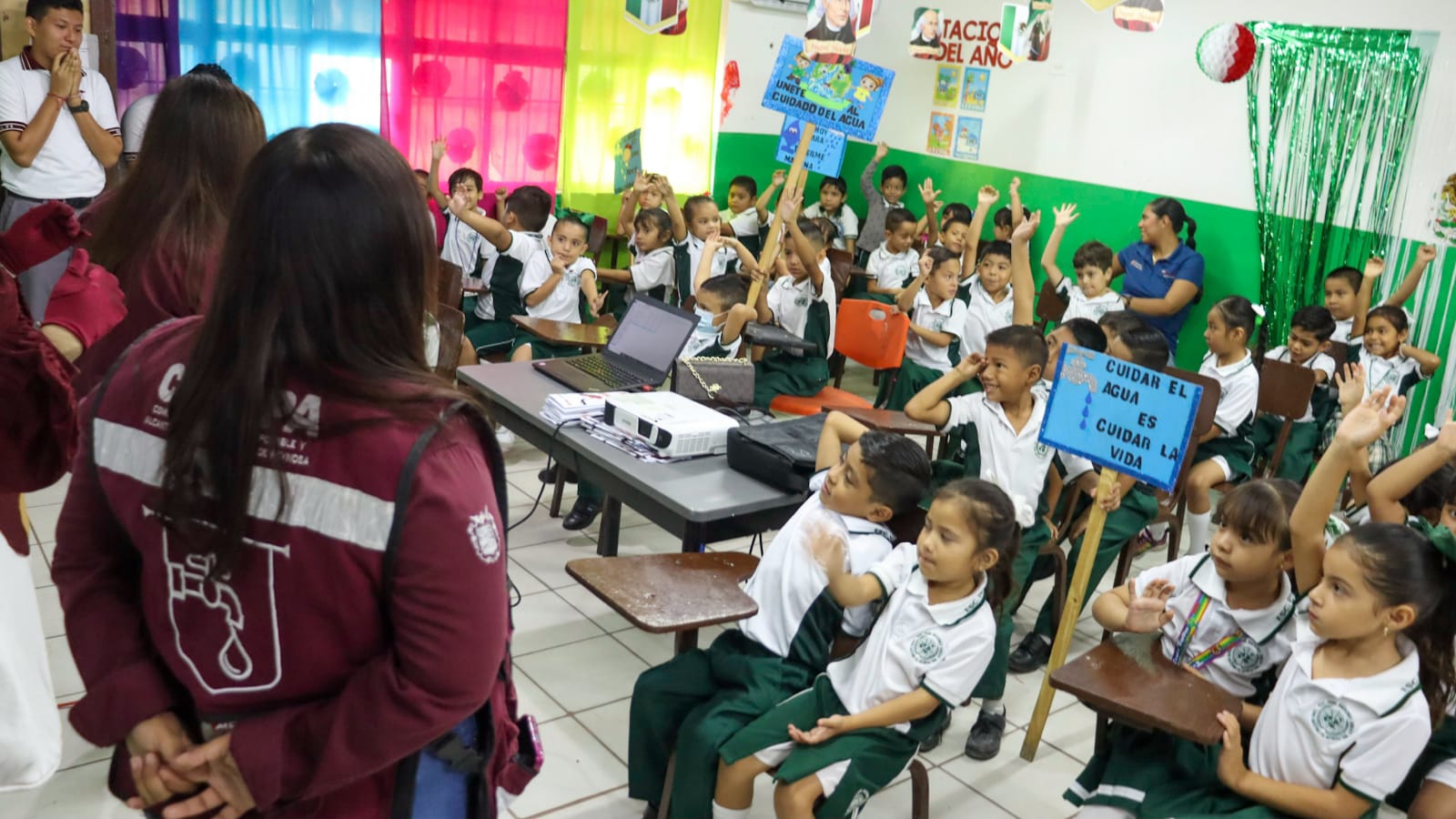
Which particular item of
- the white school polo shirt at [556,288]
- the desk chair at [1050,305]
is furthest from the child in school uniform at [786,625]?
the desk chair at [1050,305]

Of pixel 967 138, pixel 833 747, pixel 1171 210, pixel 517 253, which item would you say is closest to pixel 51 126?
pixel 517 253

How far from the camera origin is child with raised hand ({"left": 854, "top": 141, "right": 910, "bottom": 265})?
7.94 meters

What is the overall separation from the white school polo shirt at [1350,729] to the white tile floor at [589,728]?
844mm

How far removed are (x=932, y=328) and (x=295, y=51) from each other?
13.3ft

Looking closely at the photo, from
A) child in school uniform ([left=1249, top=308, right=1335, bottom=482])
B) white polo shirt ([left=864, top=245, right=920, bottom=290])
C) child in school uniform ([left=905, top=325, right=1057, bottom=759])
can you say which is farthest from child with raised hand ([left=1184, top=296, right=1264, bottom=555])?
white polo shirt ([left=864, top=245, right=920, bottom=290])

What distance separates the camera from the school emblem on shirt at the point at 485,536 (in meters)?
1.06

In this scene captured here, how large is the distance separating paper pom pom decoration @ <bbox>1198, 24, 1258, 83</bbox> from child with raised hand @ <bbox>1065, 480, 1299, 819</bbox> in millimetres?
3738

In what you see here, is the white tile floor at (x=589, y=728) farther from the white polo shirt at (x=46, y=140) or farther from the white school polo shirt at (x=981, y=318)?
the white school polo shirt at (x=981, y=318)

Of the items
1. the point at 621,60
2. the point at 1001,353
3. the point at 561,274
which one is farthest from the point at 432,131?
the point at 1001,353

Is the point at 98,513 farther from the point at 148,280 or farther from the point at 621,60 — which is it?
the point at 621,60

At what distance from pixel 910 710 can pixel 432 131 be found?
584 centimetres

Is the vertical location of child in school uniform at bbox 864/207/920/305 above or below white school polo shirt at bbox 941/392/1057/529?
above

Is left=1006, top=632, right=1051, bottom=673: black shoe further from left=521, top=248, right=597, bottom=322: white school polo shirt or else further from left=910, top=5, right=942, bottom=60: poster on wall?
left=910, top=5, right=942, bottom=60: poster on wall

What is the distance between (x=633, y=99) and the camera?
787 centimetres
